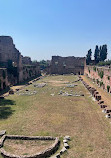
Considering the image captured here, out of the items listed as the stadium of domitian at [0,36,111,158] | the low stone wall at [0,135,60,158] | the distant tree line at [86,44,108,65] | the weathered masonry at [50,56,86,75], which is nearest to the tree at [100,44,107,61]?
the distant tree line at [86,44,108,65]

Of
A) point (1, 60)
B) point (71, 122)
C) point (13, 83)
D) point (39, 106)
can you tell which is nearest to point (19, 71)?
point (13, 83)

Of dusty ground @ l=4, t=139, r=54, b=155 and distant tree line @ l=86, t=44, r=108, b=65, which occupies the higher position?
distant tree line @ l=86, t=44, r=108, b=65

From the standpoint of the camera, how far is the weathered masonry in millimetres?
56188

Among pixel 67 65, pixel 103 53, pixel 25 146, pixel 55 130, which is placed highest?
pixel 103 53

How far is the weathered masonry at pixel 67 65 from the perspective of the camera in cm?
5619

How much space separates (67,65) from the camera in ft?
187

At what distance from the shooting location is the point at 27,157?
6.39 m

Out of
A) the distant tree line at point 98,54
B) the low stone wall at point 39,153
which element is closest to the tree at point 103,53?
the distant tree line at point 98,54

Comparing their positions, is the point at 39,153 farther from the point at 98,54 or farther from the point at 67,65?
the point at 98,54

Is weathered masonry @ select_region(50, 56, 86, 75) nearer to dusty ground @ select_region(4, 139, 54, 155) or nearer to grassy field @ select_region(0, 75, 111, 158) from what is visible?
grassy field @ select_region(0, 75, 111, 158)

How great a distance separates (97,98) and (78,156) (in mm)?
10234

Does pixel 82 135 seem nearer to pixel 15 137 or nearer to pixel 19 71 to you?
pixel 15 137

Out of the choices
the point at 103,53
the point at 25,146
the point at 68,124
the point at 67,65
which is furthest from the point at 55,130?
the point at 103,53

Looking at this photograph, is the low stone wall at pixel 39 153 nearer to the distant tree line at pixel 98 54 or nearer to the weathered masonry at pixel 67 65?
the weathered masonry at pixel 67 65
